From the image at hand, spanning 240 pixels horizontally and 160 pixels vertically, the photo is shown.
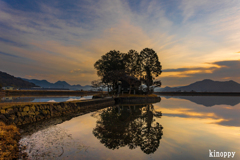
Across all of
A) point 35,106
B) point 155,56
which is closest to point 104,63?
point 155,56

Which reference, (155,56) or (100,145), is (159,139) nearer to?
(100,145)

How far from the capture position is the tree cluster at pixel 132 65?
57.0 m

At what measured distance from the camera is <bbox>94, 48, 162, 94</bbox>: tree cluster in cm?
5703

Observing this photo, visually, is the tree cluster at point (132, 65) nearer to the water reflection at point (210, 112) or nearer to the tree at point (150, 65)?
the tree at point (150, 65)

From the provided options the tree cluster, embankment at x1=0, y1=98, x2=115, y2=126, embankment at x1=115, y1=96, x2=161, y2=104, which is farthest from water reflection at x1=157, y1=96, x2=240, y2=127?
the tree cluster

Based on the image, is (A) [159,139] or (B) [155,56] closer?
(A) [159,139]

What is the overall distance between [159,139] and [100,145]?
14.0 ft

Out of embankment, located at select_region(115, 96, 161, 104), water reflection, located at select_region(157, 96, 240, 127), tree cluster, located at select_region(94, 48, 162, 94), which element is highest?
tree cluster, located at select_region(94, 48, 162, 94)

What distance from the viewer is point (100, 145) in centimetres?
931

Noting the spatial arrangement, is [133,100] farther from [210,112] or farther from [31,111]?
[31,111]

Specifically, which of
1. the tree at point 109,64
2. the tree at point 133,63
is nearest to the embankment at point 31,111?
the tree at point 109,64

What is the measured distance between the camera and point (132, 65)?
204 feet

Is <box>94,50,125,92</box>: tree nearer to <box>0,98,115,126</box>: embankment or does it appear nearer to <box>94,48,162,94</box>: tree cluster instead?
<box>94,48,162,94</box>: tree cluster

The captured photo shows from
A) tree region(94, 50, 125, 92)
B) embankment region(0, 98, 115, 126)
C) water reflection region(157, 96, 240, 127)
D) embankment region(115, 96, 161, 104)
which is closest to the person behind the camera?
embankment region(0, 98, 115, 126)
